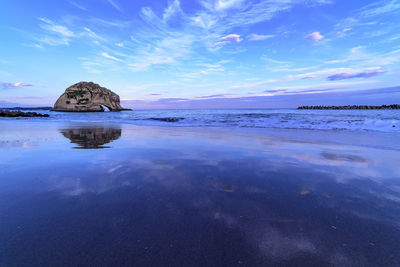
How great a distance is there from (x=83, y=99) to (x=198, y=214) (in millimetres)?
84180

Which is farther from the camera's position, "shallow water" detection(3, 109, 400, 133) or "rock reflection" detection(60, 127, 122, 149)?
"shallow water" detection(3, 109, 400, 133)

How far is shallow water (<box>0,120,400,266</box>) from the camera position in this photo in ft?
4.66

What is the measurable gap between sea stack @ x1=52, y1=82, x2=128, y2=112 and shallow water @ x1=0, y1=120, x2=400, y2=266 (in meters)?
78.7

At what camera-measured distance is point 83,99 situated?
72.1 meters

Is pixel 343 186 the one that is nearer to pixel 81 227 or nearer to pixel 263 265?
pixel 263 265

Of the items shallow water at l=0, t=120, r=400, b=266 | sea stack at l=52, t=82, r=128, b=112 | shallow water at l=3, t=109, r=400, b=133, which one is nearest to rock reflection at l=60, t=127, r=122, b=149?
shallow water at l=0, t=120, r=400, b=266

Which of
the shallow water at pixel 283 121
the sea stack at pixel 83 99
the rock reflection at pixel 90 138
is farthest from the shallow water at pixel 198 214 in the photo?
the sea stack at pixel 83 99

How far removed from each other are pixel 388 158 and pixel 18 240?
21.8 ft

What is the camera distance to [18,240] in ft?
5.06

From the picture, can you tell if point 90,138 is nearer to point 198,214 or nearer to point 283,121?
point 198,214

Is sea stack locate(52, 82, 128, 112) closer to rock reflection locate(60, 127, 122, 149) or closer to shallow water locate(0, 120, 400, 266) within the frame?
rock reflection locate(60, 127, 122, 149)

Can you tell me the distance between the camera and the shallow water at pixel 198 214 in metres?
1.42

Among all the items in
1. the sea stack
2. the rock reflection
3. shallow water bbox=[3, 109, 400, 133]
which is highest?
the sea stack

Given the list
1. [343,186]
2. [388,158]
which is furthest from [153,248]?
[388,158]
